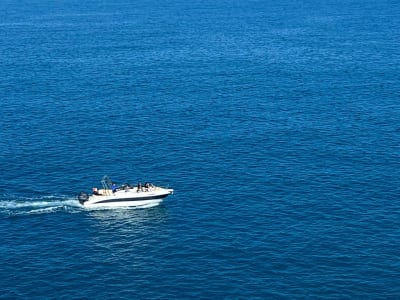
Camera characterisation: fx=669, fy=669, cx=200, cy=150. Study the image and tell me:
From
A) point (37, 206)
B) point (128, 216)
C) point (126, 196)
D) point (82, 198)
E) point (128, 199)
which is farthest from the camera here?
point (128, 199)

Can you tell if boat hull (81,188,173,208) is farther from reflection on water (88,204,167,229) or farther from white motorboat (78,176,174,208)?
reflection on water (88,204,167,229)

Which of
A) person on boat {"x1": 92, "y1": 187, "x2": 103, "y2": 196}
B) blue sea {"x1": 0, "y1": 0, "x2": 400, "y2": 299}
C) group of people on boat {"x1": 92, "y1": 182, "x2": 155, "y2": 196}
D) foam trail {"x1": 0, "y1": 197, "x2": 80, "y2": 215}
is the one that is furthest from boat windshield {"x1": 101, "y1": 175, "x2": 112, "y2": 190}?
foam trail {"x1": 0, "y1": 197, "x2": 80, "y2": 215}

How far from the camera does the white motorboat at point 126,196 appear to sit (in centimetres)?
13288

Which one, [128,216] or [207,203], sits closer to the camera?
[128,216]

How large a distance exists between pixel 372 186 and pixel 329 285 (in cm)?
4249

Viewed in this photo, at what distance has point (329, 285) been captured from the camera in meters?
105

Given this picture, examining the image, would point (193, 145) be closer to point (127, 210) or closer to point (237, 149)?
point (237, 149)

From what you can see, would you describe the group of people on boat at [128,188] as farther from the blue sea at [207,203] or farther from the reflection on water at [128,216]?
the blue sea at [207,203]

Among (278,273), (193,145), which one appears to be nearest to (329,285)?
(278,273)

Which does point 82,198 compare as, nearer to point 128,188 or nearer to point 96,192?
point 96,192

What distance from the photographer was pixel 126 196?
440 feet

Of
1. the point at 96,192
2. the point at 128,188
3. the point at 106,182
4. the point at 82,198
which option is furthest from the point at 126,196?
the point at 106,182

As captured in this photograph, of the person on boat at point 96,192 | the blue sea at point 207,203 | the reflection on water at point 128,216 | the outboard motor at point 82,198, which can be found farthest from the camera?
the person on boat at point 96,192

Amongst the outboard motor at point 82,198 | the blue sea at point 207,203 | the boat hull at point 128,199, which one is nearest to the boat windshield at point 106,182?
the blue sea at point 207,203
